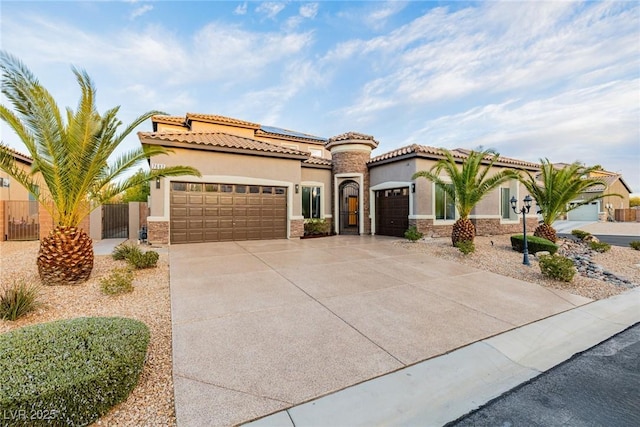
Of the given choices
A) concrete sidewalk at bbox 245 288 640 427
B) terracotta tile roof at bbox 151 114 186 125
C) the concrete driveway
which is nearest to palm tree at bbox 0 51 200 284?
the concrete driveway

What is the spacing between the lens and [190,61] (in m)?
11.9

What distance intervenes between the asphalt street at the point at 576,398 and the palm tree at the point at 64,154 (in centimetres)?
738

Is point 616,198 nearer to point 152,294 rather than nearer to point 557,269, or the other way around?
point 557,269

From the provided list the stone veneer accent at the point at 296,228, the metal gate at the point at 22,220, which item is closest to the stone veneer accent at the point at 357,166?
the stone veneer accent at the point at 296,228

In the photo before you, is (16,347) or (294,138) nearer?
(16,347)

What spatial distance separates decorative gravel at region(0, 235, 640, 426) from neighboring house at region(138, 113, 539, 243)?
90.1 inches

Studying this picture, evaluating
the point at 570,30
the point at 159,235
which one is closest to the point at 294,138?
the point at 159,235

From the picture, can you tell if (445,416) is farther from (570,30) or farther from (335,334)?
(570,30)

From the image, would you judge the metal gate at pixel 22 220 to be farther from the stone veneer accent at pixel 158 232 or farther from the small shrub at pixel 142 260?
the small shrub at pixel 142 260

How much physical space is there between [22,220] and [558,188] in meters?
23.7

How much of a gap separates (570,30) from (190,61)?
1425 centimetres


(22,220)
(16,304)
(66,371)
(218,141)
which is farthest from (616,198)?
(22,220)

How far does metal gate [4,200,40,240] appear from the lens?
493 inches

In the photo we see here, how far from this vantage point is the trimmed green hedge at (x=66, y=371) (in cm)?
199
